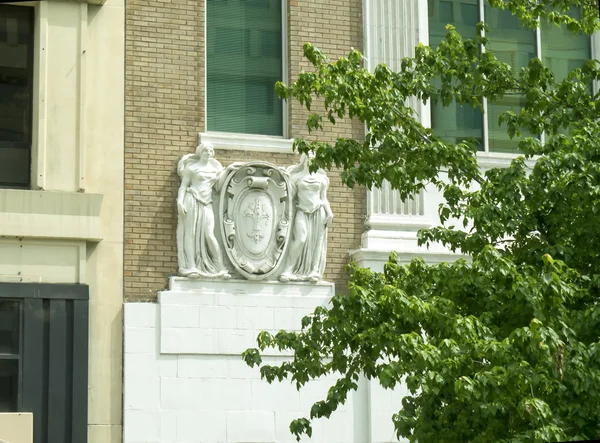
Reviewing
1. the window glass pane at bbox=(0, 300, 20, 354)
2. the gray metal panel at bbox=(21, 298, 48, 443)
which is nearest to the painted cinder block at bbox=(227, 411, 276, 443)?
the gray metal panel at bbox=(21, 298, 48, 443)

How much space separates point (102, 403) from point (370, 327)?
574 cm

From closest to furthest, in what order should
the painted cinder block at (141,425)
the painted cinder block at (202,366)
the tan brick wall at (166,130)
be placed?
the painted cinder block at (141,425), the painted cinder block at (202,366), the tan brick wall at (166,130)

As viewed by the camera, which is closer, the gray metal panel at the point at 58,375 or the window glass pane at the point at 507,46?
the gray metal panel at the point at 58,375

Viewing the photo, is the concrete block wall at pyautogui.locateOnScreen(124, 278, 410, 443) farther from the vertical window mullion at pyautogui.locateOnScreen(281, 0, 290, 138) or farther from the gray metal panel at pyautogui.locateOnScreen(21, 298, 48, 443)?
the vertical window mullion at pyautogui.locateOnScreen(281, 0, 290, 138)

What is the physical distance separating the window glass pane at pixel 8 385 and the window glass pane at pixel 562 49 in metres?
9.57

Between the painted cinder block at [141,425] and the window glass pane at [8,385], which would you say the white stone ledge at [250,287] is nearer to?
the painted cinder block at [141,425]

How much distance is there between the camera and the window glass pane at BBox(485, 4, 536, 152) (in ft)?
67.6

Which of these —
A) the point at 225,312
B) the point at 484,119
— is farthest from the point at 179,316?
the point at 484,119

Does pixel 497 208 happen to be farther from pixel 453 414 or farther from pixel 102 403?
pixel 102 403

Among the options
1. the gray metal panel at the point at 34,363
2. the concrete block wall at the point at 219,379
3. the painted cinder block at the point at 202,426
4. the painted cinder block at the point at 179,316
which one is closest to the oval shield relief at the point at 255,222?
the concrete block wall at the point at 219,379

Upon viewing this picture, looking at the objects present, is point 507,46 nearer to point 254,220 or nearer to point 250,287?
point 254,220

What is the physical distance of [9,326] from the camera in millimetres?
17281

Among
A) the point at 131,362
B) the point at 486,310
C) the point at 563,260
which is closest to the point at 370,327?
the point at 486,310

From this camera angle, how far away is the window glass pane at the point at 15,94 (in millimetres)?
17797
